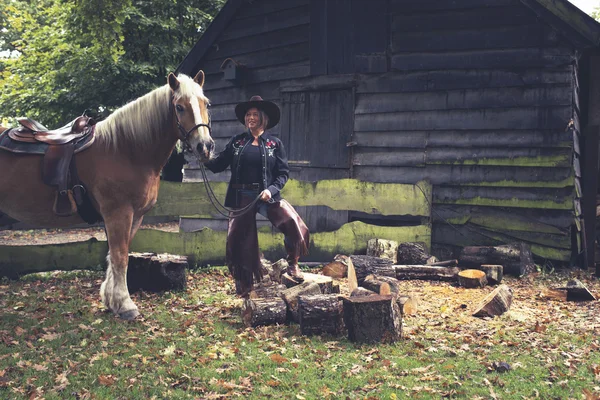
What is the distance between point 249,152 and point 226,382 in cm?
260

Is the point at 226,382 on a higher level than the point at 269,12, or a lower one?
lower

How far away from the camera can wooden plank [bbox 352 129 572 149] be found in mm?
7737

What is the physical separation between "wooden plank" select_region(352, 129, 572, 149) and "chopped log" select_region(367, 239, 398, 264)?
6.37 feet

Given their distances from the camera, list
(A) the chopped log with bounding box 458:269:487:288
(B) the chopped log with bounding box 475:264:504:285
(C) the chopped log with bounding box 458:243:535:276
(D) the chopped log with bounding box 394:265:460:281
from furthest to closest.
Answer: (C) the chopped log with bounding box 458:243:535:276, (D) the chopped log with bounding box 394:265:460:281, (B) the chopped log with bounding box 475:264:504:285, (A) the chopped log with bounding box 458:269:487:288

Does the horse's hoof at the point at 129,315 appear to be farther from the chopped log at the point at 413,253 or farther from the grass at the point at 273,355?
the chopped log at the point at 413,253

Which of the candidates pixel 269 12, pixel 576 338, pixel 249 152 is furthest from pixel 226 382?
pixel 269 12

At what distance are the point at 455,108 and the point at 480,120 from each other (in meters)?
0.45

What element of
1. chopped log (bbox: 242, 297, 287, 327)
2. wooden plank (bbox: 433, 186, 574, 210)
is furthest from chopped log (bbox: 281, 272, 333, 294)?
wooden plank (bbox: 433, 186, 574, 210)

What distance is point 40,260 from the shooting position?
7109mm

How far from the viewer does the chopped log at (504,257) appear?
7445 millimetres

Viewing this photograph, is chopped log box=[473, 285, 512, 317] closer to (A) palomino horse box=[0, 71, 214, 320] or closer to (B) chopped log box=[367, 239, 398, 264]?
(B) chopped log box=[367, 239, 398, 264]

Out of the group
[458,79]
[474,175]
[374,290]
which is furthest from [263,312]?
[458,79]

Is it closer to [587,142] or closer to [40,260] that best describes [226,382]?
[40,260]

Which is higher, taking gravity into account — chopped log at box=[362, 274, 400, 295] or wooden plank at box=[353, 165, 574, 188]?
wooden plank at box=[353, 165, 574, 188]
